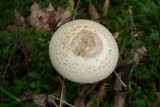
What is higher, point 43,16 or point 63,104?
point 43,16

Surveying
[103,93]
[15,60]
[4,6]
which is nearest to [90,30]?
[103,93]

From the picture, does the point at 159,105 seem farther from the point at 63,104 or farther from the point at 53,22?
the point at 53,22

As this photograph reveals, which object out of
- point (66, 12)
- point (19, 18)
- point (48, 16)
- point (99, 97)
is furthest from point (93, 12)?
point (99, 97)

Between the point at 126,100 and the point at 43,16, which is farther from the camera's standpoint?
the point at 43,16

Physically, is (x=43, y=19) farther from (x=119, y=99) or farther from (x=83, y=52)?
(x=119, y=99)

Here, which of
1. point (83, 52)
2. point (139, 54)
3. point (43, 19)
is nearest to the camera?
point (83, 52)

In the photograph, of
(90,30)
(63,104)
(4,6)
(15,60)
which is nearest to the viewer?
(90,30)

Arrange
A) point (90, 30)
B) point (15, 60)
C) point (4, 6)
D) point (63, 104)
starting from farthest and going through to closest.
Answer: point (4, 6) → point (15, 60) → point (63, 104) → point (90, 30)

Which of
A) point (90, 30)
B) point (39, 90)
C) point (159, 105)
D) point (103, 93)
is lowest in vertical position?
point (159, 105)

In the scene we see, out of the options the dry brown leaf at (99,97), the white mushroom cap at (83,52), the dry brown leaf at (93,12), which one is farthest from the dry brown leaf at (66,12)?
the dry brown leaf at (99,97)
